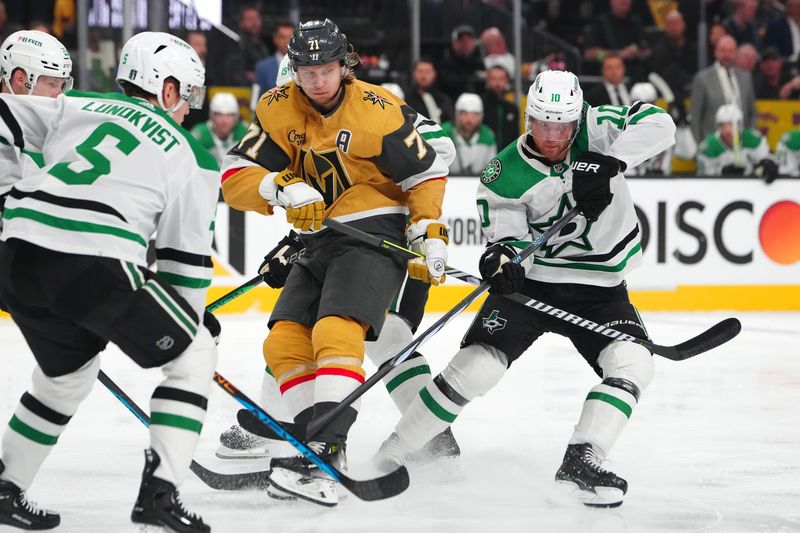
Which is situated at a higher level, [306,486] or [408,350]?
[408,350]

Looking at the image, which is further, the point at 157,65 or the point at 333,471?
the point at 333,471

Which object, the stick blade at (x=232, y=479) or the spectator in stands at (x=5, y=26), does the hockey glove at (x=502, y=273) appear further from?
the spectator in stands at (x=5, y=26)

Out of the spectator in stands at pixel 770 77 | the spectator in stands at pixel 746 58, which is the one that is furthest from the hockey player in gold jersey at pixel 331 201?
the spectator in stands at pixel 770 77

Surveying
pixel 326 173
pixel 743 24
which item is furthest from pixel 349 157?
pixel 743 24

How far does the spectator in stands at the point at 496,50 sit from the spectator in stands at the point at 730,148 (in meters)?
1.35

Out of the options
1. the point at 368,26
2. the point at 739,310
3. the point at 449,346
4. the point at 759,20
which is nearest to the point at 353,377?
the point at 449,346

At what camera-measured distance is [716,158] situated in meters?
7.20

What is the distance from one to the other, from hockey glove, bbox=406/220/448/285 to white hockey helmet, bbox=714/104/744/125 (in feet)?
15.9

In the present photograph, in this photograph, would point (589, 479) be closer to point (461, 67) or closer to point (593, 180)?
point (593, 180)

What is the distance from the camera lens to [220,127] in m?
6.67

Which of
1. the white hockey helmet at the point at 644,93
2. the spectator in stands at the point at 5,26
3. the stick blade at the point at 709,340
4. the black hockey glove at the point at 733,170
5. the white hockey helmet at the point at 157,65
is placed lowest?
the black hockey glove at the point at 733,170

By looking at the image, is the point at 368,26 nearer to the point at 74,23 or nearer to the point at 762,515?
the point at 74,23

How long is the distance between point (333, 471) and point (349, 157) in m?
0.79

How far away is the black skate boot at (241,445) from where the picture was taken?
3.22 metres
